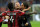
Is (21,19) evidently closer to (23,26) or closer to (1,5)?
(23,26)

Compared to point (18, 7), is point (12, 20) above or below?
below

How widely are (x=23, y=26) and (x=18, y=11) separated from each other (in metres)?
0.28

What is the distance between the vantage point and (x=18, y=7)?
2.07m

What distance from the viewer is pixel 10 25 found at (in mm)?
2117

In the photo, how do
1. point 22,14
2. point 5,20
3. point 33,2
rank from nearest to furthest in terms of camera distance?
point 22,14
point 5,20
point 33,2

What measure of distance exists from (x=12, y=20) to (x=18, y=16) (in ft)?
0.42

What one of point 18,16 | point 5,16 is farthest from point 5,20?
point 18,16

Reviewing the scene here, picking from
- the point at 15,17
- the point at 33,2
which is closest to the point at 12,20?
the point at 15,17

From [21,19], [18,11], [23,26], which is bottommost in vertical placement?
[23,26]

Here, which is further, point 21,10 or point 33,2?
point 33,2

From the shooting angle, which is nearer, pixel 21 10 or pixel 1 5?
pixel 21 10

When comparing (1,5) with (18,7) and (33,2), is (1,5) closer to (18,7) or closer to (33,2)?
(33,2)

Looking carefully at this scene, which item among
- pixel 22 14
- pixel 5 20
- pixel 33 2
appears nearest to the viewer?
pixel 22 14

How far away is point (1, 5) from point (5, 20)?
7.19 meters
